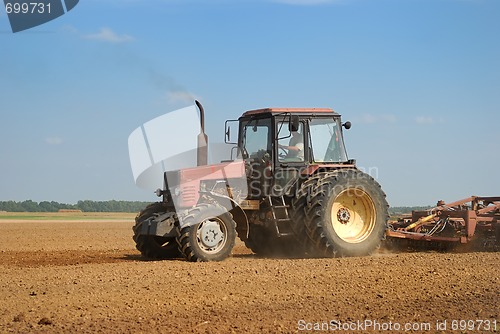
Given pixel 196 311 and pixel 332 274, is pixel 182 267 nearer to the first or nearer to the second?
pixel 332 274

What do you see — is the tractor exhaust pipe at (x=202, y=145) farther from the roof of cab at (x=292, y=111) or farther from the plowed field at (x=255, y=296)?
the plowed field at (x=255, y=296)

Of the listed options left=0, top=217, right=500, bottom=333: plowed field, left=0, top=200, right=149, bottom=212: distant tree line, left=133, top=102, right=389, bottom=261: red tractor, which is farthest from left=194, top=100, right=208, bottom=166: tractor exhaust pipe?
left=0, top=200, right=149, bottom=212: distant tree line

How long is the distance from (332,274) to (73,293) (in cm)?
367

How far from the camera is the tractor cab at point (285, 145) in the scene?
41.5ft

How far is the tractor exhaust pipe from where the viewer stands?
12469 millimetres

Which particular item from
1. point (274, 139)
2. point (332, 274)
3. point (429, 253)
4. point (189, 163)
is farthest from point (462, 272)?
point (189, 163)

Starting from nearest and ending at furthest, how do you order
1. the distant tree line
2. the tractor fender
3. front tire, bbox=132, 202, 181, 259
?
the tractor fender → front tire, bbox=132, 202, 181, 259 → the distant tree line

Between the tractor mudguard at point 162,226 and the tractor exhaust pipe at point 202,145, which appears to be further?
the tractor exhaust pipe at point 202,145

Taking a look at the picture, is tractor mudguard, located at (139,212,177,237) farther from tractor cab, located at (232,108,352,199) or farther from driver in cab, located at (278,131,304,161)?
driver in cab, located at (278,131,304,161)

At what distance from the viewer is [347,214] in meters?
13.1

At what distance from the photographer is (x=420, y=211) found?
1488 cm

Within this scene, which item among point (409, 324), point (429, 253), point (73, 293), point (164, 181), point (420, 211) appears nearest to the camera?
point (409, 324)

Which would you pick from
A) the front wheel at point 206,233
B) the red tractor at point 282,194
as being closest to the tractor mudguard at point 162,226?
the red tractor at point 282,194

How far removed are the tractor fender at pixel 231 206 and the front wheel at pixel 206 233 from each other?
1.81 feet
